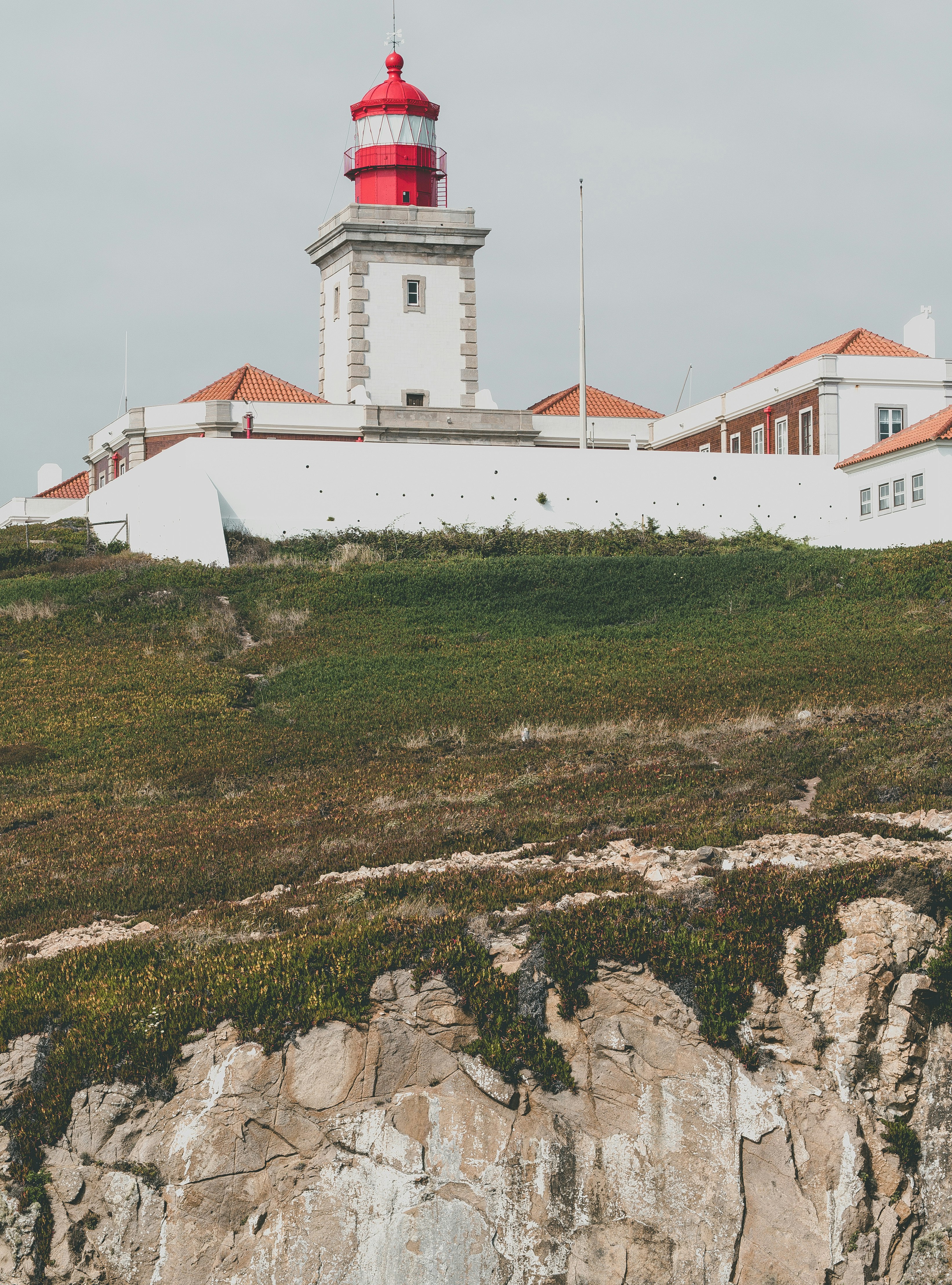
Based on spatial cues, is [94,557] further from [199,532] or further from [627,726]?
[627,726]

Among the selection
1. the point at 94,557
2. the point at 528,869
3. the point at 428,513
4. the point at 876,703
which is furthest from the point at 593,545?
the point at 528,869

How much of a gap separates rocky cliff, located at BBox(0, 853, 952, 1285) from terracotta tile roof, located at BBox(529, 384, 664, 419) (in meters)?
31.6

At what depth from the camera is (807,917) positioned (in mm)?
10445

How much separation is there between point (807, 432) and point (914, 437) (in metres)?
4.92

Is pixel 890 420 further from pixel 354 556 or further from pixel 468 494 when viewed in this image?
pixel 354 556

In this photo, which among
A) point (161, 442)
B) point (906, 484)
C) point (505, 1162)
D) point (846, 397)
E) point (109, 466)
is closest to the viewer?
point (505, 1162)

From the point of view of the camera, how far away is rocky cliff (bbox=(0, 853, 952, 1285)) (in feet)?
30.2

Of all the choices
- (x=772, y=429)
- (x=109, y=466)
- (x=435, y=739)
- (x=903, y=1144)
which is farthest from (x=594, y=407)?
(x=903, y=1144)

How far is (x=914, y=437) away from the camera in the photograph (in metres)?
33.0

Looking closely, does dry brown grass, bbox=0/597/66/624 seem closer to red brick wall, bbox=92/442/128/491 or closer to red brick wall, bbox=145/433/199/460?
red brick wall, bbox=92/442/128/491

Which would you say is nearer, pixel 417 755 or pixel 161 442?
pixel 417 755

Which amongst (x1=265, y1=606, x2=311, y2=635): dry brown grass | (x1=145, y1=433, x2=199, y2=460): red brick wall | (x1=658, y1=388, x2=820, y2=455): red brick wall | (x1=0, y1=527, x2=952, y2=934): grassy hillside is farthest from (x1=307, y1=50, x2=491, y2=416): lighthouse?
(x1=265, y1=606, x2=311, y2=635): dry brown grass

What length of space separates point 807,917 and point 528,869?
282 centimetres

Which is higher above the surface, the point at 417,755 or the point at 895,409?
the point at 895,409
